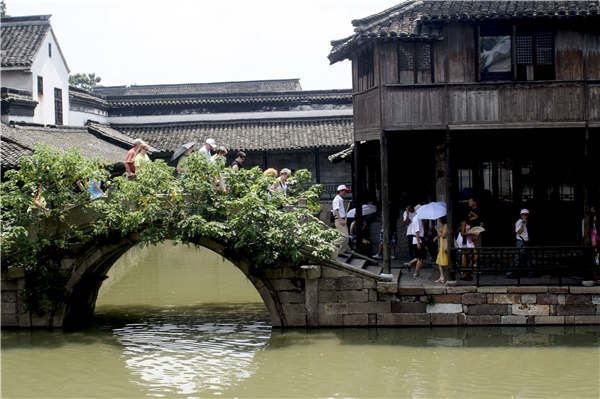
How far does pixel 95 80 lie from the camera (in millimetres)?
58250

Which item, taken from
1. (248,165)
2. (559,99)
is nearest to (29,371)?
(559,99)

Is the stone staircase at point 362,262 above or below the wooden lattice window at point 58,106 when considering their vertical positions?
below

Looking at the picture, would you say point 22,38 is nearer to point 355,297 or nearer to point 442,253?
point 355,297

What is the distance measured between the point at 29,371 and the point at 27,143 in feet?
32.0

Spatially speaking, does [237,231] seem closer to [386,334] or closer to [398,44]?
[386,334]

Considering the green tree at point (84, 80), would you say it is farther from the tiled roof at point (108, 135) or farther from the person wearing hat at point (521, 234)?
the person wearing hat at point (521, 234)

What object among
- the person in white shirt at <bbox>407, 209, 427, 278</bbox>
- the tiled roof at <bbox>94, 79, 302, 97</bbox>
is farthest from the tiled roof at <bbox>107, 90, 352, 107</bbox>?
the person in white shirt at <bbox>407, 209, 427, 278</bbox>

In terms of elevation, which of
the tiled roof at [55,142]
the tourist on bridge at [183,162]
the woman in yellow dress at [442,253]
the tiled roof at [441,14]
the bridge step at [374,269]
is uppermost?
the tiled roof at [441,14]

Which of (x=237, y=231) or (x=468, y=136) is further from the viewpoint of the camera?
(x=468, y=136)

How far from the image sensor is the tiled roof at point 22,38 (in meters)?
29.0

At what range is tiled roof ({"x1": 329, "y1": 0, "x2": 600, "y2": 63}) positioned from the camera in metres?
16.4

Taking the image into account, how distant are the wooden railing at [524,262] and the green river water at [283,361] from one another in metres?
1.24

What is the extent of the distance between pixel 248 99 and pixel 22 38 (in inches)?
389

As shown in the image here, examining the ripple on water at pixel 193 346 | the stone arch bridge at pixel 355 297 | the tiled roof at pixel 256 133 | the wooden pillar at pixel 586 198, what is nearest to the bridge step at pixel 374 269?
the stone arch bridge at pixel 355 297
